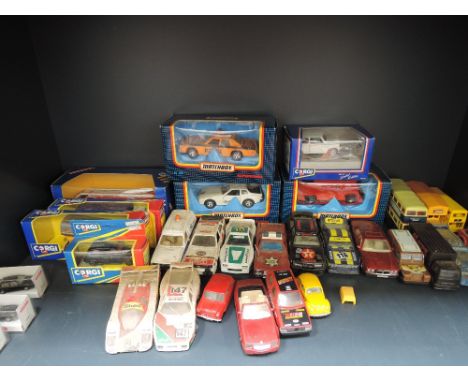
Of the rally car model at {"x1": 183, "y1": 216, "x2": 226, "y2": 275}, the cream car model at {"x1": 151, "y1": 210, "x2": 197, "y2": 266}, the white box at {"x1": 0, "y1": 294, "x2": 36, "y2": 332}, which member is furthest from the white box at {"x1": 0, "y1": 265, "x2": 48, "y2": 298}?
the rally car model at {"x1": 183, "y1": 216, "x2": 226, "y2": 275}

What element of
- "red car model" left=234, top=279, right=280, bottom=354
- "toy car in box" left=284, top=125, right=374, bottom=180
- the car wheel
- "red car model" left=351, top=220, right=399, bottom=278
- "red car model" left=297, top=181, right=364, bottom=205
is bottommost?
"red car model" left=234, top=279, right=280, bottom=354

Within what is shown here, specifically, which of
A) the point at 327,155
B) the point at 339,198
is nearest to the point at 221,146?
the point at 327,155

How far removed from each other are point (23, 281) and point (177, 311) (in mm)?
1390

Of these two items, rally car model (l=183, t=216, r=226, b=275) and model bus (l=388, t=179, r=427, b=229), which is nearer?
rally car model (l=183, t=216, r=226, b=275)

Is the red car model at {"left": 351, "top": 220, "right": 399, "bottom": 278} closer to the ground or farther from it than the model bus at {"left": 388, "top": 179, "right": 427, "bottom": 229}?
closer to the ground

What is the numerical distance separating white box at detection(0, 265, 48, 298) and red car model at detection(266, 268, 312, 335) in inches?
76.5

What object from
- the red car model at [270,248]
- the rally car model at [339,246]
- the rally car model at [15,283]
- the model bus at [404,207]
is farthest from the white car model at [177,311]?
the model bus at [404,207]

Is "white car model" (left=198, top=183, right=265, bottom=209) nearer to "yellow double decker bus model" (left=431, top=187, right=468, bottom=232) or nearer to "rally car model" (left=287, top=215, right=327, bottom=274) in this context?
"rally car model" (left=287, top=215, right=327, bottom=274)

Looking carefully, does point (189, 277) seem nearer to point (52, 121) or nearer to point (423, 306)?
point (423, 306)

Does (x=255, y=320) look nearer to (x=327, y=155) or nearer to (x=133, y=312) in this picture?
(x=133, y=312)

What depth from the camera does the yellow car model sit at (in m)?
2.70

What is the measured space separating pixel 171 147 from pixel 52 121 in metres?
1.55
